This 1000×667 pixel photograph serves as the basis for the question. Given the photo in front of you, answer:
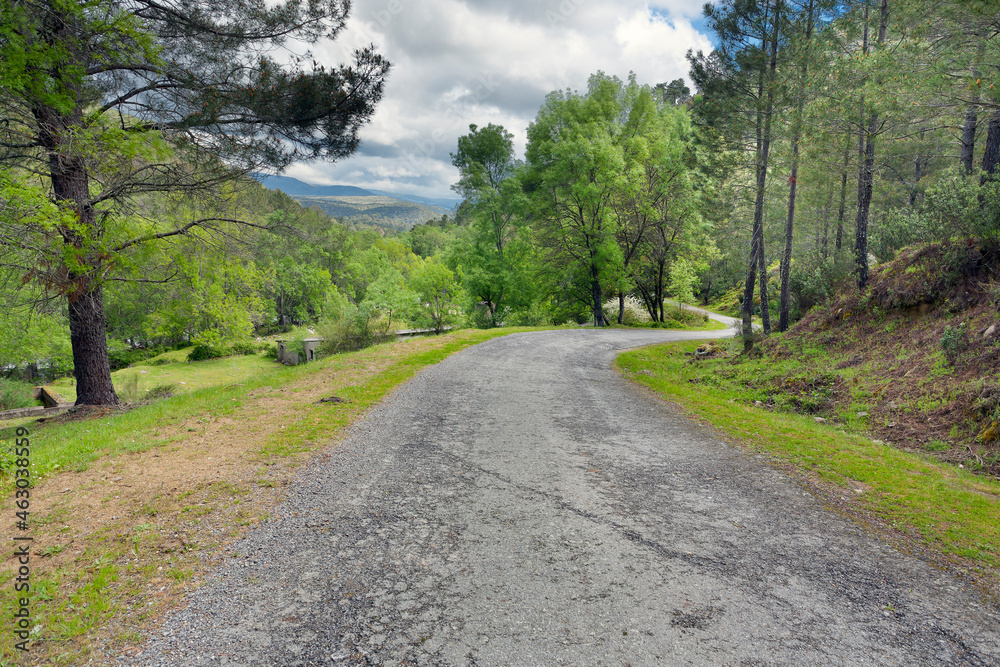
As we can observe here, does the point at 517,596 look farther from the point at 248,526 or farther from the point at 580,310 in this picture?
the point at 580,310

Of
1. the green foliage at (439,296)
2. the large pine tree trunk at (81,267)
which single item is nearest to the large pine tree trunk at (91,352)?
the large pine tree trunk at (81,267)

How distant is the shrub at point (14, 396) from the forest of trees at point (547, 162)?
2.44 meters

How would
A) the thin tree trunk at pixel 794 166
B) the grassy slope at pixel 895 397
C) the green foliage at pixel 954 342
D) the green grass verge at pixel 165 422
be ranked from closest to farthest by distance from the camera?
the grassy slope at pixel 895 397
the green grass verge at pixel 165 422
the green foliage at pixel 954 342
the thin tree trunk at pixel 794 166

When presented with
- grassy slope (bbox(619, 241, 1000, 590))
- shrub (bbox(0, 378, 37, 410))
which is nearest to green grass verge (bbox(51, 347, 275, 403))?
shrub (bbox(0, 378, 37, 410))

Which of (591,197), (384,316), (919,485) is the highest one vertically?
(591,197)

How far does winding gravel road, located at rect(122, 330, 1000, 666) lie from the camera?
266cm

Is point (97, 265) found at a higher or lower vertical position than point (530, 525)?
higher

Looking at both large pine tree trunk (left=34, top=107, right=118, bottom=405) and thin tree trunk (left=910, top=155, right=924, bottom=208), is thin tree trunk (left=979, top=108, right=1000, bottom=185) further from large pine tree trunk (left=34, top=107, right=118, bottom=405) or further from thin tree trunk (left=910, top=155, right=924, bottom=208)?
large pine tree trunk (left=34, top=107, right=118, bottom=405)

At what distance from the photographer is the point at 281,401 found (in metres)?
8.33

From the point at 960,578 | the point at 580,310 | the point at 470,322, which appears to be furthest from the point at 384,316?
Result: the point at 960,578

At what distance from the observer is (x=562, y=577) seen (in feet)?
10.9

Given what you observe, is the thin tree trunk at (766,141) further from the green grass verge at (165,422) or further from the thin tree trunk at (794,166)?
the green grass verge at (165,422)

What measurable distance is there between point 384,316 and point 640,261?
17722 millimetres

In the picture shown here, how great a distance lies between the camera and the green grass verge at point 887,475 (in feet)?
13.2
